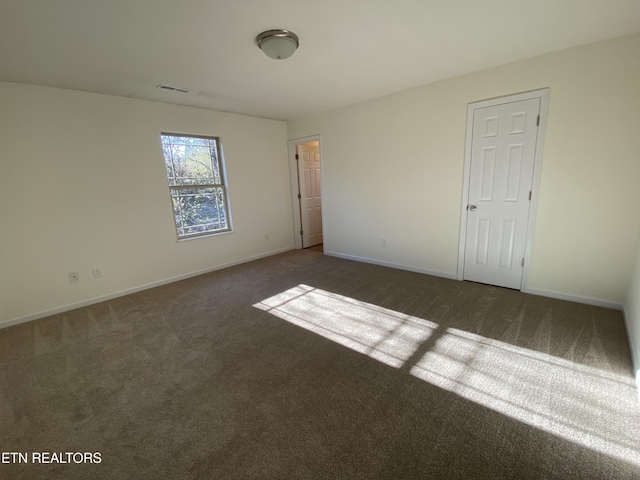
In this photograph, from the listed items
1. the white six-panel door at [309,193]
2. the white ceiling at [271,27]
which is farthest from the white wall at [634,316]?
the white six-panel door at [309,193]

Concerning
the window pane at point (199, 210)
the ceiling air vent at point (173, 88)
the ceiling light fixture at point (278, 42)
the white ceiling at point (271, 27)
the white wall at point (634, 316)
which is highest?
the ceiling air vent at point (173, 88)

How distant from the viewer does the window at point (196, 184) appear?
394 centimetres

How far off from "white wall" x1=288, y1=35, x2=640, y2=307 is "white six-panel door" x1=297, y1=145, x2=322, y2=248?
3.66 feet

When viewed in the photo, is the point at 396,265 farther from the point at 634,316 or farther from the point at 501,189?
the point at 634,316

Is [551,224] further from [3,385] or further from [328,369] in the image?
[3,385]

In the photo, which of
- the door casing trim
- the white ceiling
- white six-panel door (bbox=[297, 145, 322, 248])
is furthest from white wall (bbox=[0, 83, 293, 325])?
the door casing trim

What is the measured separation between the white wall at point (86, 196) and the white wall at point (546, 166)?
233 centimetres

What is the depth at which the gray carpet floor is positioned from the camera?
4.41 feet

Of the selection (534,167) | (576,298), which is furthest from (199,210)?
(576,298)

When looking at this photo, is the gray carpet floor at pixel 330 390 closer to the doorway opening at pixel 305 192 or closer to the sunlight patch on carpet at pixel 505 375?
the sunlight patch on carpet at pixel 505 375

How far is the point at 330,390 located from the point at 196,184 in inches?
141

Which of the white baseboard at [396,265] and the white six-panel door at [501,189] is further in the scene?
the white baseboard at [396,265]

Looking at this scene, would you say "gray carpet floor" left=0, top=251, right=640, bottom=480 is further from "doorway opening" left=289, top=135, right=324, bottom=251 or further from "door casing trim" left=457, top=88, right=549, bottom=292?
"doorway opening" left=289, top=135, right=324, bottom=251

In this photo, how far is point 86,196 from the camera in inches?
126
